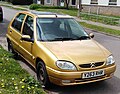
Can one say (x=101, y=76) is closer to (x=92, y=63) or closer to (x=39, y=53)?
(x=92, y=63)

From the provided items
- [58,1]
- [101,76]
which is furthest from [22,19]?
[58,1]

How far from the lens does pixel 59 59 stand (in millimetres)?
4875

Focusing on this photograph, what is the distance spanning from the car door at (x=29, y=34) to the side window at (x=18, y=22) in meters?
0.36

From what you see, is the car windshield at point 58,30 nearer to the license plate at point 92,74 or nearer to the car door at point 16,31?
the car door at point 16,31

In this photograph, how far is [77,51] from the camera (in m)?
5.17

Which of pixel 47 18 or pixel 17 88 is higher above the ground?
pixel 47 18

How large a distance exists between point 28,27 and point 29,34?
27 cm

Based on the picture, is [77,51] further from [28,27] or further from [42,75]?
[28,27]

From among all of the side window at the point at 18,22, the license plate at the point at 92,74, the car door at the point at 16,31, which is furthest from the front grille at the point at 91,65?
the side window at the point at 18,22

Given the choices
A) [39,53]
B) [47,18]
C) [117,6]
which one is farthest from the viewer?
[117,6]

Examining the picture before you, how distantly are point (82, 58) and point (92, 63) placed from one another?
0.72 ft

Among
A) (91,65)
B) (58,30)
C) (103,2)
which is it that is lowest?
(91,65)

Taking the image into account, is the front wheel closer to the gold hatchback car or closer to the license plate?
the gold hatchback car

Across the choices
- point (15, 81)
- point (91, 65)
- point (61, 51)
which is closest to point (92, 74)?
point (91, 65)
